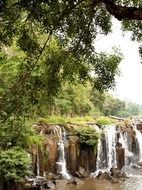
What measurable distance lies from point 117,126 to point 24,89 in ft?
66.2

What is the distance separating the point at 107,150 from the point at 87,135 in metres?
2.56

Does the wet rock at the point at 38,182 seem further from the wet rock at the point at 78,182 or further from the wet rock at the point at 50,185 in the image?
the wet rock at the point at 78,182

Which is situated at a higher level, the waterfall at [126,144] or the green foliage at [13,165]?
the waterfall at [126,144]

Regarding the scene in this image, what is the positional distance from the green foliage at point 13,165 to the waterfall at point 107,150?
8.17 m

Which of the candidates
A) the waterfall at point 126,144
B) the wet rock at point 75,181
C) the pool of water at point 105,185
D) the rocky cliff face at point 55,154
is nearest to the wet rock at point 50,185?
the pool of water at point 105,185

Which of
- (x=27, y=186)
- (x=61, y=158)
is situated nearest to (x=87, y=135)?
(x=61, y=158)

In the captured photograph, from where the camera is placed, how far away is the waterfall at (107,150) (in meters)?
23.9

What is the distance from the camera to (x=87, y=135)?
907 inches

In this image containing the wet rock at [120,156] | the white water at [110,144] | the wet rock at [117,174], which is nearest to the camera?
the wet rock at [117,174]

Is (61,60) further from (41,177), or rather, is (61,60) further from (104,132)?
(104,132)

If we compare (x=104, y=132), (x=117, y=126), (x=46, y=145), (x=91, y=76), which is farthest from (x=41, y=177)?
(x=91, y=76)

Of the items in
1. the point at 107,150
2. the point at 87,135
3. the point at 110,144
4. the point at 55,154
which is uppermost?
the point at 87,135

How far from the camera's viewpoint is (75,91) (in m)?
29.7

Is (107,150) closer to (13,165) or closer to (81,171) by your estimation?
(81,171)
